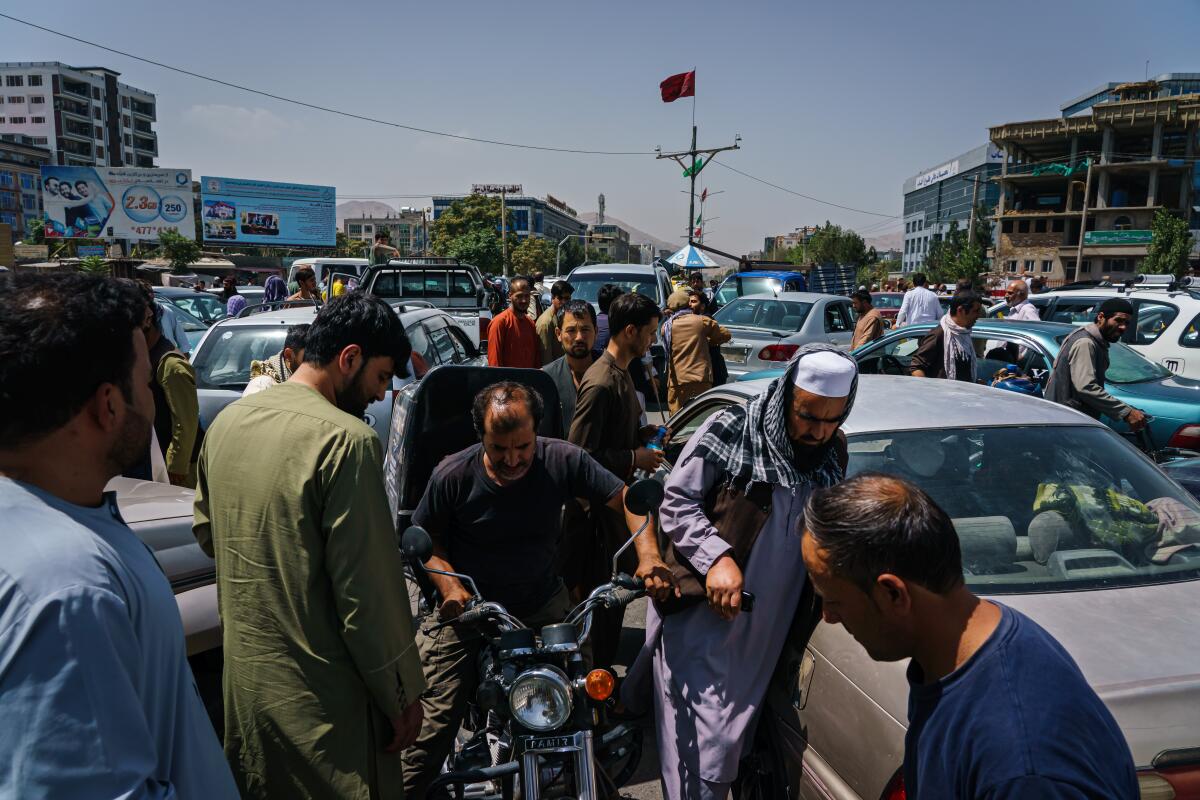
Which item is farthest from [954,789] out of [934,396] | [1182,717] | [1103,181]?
[1103,181]

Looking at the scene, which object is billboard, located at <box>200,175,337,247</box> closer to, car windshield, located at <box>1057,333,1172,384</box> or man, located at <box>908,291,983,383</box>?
man, located at <box>908,291,983,383</box>

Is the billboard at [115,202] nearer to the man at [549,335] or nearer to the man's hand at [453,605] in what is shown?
the man at [549,335]

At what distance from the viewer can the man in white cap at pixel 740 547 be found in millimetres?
2412

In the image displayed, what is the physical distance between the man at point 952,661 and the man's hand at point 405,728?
1.22m

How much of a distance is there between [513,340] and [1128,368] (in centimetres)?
561

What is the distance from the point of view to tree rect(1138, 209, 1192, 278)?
178 feet

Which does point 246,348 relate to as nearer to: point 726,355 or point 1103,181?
point 726,355

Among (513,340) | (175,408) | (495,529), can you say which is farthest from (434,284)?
(495,529)

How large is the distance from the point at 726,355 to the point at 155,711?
31.5ft

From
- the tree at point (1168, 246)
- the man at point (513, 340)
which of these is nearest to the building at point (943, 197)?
the tree at point (1168, 246)

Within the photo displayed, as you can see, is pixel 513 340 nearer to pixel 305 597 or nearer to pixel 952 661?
pixel 305 597

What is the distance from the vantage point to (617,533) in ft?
12.6

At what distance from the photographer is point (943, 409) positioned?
309 cm

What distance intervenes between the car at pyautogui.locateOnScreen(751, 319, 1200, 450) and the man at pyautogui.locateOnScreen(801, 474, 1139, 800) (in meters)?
4.93
